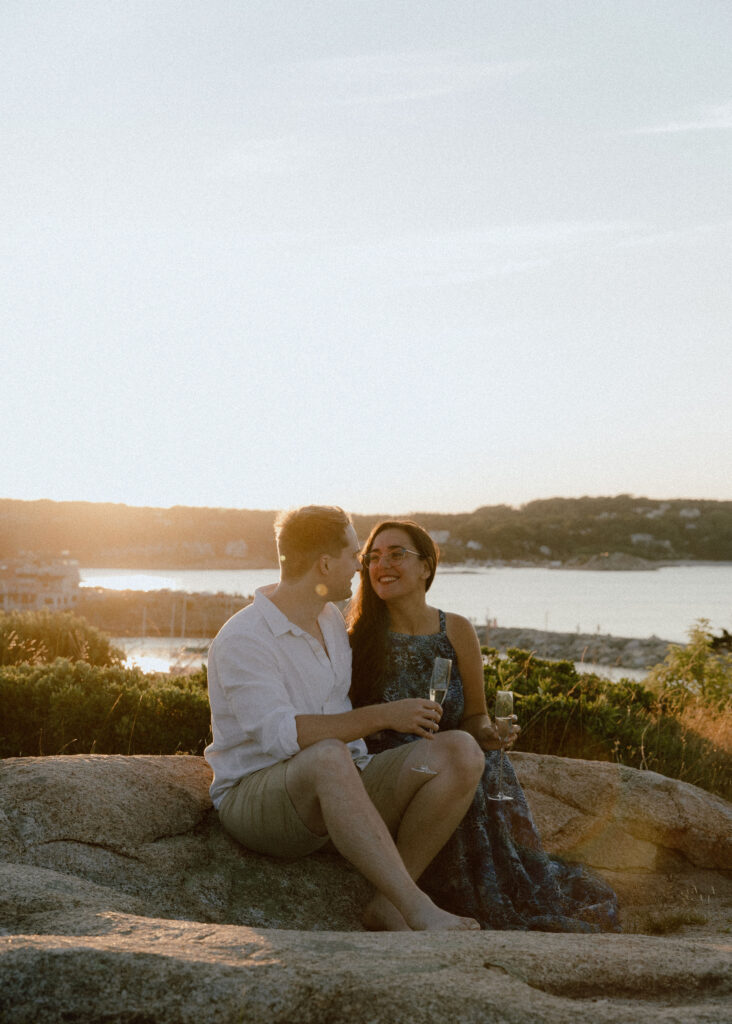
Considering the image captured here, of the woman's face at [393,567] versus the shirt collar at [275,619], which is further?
the woman's face at [393,567]

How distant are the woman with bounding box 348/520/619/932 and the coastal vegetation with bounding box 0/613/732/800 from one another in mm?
2605

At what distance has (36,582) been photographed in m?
32.8

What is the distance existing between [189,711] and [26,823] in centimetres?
301

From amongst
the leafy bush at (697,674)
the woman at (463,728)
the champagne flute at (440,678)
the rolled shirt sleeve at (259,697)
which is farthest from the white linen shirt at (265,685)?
the leafy bush at (697,674)

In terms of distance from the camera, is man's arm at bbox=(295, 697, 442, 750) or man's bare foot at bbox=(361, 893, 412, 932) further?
man's arm at bbox=(295, 697, 442, 750)

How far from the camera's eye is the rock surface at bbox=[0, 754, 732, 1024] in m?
2.34

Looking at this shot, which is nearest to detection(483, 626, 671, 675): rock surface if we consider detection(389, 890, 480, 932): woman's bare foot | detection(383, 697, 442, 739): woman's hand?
detection(383, 697, 442, 739): woman's hand

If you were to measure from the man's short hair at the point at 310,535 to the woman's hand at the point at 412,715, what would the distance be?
2.41ft

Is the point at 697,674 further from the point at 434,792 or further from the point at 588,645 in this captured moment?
the point at 588,645

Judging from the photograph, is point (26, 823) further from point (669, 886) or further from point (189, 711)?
point (669, 886)

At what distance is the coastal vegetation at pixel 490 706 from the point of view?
275 inches

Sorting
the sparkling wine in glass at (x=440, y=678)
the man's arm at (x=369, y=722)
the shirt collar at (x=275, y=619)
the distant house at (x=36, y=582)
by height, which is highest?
the shirt collar at (x=275, y=619)

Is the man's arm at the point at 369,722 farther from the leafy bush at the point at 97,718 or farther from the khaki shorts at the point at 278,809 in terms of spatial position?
the leafy bush at the point at 97,718

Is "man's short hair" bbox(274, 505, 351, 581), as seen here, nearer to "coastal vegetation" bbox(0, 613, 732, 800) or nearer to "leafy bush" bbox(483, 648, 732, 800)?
"coastal vegetation" bbox(0, 613, 732, 800)
